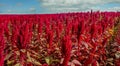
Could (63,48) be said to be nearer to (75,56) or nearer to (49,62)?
(49,62)

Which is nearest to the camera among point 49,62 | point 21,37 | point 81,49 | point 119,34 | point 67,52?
point 67,52

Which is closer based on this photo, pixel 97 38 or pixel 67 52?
pixel 67 52

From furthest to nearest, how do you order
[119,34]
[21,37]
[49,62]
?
[119,34] < [49,62] < [21,37]

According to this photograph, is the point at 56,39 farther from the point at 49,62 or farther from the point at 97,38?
the point at 49,62

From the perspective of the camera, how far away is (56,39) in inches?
228

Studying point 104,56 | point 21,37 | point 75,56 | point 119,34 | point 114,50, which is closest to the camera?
point 21,37

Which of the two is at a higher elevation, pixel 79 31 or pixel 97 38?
pixel 79 31

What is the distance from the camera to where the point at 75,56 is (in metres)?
4.52

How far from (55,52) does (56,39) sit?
42.0 inches

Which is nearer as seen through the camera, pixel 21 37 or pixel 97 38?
pixel 21 37

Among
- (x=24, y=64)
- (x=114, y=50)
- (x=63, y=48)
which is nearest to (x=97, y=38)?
(x=114, y=50)

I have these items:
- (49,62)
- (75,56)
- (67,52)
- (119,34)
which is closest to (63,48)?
(67,52)

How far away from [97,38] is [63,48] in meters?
2.95

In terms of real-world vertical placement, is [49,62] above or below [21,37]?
below
